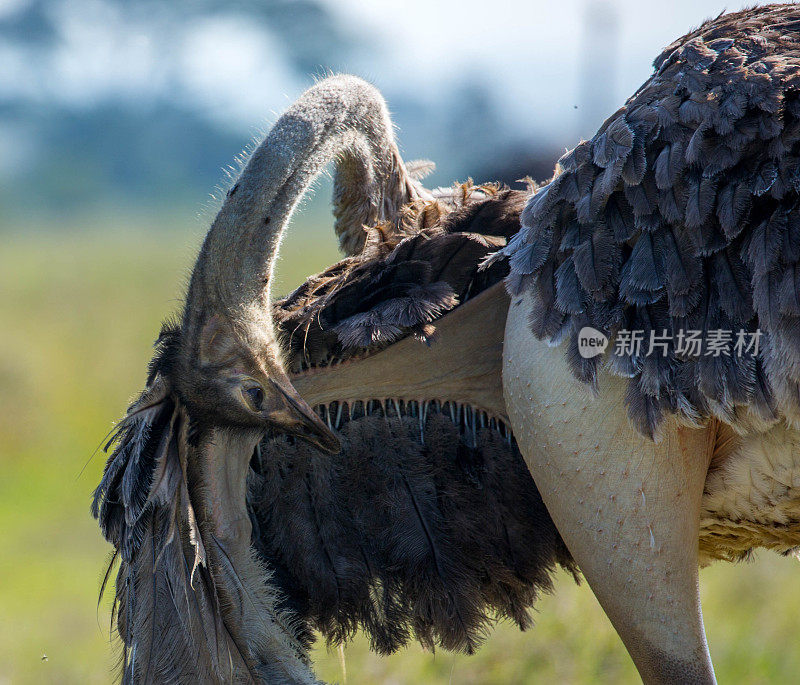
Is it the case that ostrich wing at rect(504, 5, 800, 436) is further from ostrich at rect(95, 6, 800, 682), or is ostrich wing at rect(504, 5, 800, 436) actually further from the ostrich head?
the ostrich head

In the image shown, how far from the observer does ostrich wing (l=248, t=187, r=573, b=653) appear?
2.34m

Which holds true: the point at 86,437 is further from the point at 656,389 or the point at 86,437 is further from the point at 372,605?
the point at 656,389

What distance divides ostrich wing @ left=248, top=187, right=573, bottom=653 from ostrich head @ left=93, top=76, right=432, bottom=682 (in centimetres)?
13

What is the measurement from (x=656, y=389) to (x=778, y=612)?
3.27 m

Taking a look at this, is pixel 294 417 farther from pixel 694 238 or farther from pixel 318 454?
pixel 694 238

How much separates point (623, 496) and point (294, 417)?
708 millimetres

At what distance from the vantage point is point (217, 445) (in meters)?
2.21

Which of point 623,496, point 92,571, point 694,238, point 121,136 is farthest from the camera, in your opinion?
point 121,136

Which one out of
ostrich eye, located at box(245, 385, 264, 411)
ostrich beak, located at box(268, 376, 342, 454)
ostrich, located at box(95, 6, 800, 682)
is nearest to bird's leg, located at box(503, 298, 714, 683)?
ostrich, located at box(95, 6, 800, 682)

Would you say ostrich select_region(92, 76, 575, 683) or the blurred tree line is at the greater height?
the blurred tree line

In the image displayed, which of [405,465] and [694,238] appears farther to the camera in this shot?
[405,465]

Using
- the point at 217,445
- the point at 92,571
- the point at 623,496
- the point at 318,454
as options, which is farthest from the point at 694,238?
the point at 92,571

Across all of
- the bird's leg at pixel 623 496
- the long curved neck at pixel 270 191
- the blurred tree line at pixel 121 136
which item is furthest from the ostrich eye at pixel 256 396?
the blurred tree line at pixel 121 136

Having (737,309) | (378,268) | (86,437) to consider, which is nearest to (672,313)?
(737,309)
